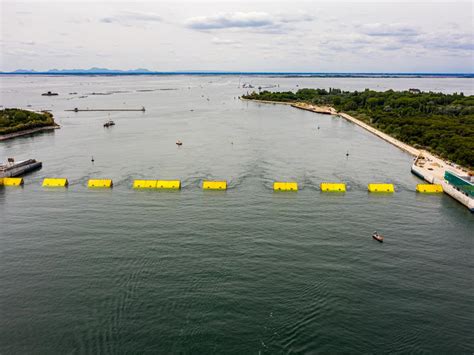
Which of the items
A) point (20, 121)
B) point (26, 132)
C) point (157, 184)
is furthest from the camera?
point (20, 121)

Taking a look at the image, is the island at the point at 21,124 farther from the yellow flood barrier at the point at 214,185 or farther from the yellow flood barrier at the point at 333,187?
the yellow flood barrier at the point at 333,187

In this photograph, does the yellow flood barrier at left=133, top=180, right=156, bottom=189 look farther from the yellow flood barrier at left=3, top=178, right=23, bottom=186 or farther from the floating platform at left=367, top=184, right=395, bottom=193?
the floating platform at left=367, top=184, right=395, bottom=193

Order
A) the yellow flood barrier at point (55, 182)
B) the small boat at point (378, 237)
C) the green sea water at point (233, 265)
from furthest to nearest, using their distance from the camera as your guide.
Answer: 1. the yellow flood barrier at point (55, 182)
2. the small boat at point (378, 237)
3. the green sea water at point (233, 265)

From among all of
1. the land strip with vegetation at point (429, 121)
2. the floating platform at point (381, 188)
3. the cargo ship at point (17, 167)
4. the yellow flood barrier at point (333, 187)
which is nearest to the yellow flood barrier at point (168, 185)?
the yellow flood barrier at point (333, 187)

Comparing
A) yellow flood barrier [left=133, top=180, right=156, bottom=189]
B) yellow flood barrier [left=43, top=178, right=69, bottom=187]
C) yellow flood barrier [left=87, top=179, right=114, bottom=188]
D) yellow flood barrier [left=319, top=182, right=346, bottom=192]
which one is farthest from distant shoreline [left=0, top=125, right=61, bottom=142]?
yellow flood barrier [left=319, top=182, right=346, bottom=192]

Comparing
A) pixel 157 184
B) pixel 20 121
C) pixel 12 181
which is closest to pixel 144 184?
pixel 157 184

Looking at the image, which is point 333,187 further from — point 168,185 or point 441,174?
point 168,185
